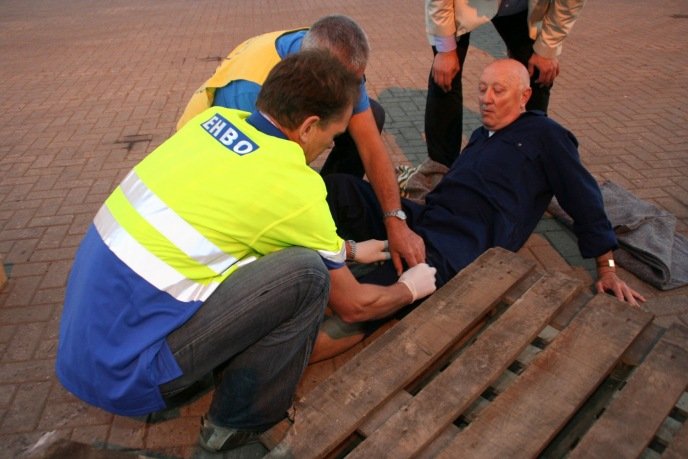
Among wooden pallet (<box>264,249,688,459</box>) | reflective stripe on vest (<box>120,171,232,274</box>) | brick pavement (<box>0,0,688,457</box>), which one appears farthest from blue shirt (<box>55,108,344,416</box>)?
wooden pallet (<box>264,249,688,459</box>)

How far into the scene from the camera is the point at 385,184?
2.81m

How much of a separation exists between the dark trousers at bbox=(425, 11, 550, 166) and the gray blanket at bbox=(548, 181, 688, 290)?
2.49 feet

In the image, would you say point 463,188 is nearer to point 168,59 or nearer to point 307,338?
point 307,338

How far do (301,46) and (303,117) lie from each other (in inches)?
35.0

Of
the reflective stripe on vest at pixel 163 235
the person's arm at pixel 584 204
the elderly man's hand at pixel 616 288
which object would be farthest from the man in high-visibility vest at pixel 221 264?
the elderly man's hand at pixel 616 288

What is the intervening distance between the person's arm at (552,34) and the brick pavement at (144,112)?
1.15 meters

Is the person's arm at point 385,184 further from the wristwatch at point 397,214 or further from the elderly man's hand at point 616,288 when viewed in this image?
the elderly man's hand at point 616,288

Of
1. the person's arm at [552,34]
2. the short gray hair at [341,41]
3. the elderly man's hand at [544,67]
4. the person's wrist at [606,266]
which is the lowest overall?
the person's wrist at [606,266]

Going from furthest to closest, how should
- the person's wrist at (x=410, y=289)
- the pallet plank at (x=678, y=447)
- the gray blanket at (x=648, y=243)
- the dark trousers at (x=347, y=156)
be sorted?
1. the dark trousers at (x=347, y=156)
2. the gray blanket at (x=648, y=243)
3. the person's wrist at (x=410, y=289)
4. the pallet plank at (x=678, y=447)

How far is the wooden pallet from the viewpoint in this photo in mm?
1579

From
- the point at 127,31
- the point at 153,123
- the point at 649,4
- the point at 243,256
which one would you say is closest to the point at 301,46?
the point at 243,256

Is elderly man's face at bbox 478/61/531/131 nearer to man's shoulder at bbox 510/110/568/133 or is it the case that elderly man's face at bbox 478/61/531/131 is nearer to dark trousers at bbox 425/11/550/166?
man's shoulder at bbox 510/110/568/133

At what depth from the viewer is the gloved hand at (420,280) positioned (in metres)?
2.27

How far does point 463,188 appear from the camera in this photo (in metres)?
2.78
